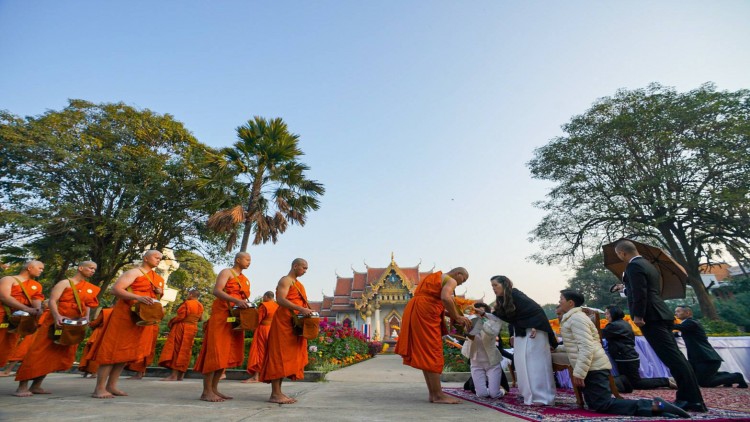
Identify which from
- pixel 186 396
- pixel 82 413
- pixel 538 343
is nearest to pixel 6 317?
pixel 186 396

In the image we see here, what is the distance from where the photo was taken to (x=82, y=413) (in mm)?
3305

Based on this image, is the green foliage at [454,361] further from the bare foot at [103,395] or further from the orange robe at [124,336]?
the bare foot at [103,395]

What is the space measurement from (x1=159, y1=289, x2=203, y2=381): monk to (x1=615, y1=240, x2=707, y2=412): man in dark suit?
756 centimetres

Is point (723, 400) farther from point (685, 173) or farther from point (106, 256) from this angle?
point (106, 256)

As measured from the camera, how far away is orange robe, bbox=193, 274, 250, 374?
169 inches

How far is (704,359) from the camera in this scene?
5934mm

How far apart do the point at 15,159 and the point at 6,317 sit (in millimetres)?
14495

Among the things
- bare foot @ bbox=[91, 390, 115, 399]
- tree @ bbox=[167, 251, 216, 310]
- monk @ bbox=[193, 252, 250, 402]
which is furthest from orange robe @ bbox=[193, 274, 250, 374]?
tree @ bbox=[167, 251, 216, 310]

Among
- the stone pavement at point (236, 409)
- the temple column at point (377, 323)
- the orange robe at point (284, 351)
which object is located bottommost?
the stone pavement at point (236, 409)

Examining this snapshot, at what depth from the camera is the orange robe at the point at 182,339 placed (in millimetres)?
7359

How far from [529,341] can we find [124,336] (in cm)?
467

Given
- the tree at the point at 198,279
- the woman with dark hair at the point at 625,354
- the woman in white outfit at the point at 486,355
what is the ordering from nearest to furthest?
the woman in white outfit at the point at 486,355, the woman with dark hair at the point at 625,354, the tree at the point at 198,279

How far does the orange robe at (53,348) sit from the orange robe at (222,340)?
74.1 inches

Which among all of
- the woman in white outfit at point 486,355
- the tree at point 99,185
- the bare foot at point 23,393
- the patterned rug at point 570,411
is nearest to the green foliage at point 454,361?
the patterned rug at point 570,411
